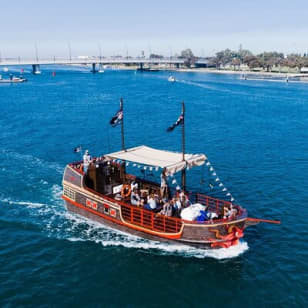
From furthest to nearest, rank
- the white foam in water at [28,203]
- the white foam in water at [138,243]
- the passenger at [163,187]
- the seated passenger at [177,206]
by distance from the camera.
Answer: the white foam in water at [28,203], the seated passenger at [177,206], the passenger at [163,187], the white foam in water at [138,243]

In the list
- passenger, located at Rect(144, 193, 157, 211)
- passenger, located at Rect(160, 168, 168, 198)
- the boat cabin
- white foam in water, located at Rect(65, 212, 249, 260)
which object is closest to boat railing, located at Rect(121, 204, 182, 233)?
passenger, located at Rect(144, 193, 157, 211)

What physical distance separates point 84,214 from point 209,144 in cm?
2948

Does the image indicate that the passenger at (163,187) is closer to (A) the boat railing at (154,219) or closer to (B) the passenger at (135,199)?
(B) the passenger at (135,199)

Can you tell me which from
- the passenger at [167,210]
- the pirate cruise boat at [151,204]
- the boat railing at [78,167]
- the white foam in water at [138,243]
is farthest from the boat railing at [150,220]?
the boat railing at [78,167]

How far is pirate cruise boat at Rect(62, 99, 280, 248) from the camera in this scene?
79.3 ft

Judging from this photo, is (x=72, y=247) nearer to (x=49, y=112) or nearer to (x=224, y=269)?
(x=224, y=269)

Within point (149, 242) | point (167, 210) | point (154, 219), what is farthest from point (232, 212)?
point (149, 242)

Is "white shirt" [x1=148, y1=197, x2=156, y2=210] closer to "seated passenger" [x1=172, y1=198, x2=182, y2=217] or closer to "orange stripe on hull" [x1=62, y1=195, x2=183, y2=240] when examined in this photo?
"seated passenger" [x1=172, y1=198, x2=182, y2=217]

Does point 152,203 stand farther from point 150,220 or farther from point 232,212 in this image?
point 232,212

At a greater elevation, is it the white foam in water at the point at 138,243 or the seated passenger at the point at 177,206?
the seated passenger at the point at 177,206

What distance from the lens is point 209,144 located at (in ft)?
180

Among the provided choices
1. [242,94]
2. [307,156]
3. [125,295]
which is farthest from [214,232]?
[242,94]

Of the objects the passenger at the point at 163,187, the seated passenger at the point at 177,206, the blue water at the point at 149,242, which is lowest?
the blue water at the point at 149,242

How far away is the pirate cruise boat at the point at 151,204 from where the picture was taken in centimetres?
2417
